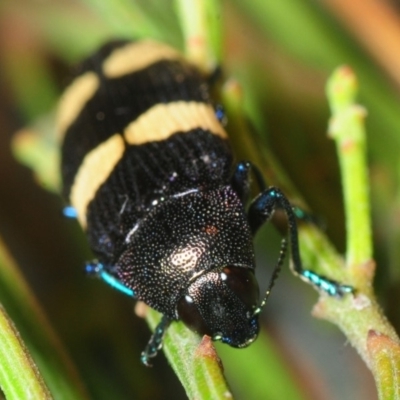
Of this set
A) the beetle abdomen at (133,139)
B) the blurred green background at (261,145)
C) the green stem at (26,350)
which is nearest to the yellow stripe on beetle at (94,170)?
the beetle abdomen at (133,139)

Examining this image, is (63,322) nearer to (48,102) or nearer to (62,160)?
(62,160)

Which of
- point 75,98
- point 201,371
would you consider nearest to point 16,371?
point 201,371

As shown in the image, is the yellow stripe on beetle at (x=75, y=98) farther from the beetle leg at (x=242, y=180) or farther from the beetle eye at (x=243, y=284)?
the beetle eye at (x=243, y=284)

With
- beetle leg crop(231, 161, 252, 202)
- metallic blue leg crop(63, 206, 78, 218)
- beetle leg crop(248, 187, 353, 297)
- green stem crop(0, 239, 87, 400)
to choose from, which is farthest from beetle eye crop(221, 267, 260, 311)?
metallic blue leg crop(63, 206, 78, 218)

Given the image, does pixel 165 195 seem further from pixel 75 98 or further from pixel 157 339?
pixel 75 98

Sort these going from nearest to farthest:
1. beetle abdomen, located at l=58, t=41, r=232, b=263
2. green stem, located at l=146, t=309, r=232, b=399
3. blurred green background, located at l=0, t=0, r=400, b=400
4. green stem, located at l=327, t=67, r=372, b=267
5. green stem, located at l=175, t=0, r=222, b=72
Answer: green stem, located at l=146, t=309, r=232, b=399, green stem, located at l=327, t=67, r=372, b=267, beetle abdomen, located at l=58, t=41, r=232, b=263, green stem, located at l=175, t=0, r=222, b=72, blurred green background, located at l=0, t=0, r=400, b=400

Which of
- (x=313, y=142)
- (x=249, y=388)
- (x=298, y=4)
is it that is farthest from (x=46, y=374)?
(x=298, y=4)

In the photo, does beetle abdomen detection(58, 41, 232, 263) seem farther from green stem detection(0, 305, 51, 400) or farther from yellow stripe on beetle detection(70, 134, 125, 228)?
green stem detection(0, 305, 51, 400)
